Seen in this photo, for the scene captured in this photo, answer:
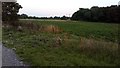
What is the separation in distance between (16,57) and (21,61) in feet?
3.16

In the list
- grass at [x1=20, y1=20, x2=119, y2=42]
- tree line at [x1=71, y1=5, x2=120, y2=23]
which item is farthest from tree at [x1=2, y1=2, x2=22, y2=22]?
tree line at [x1=71, y1=5, x2=120, y2=23]

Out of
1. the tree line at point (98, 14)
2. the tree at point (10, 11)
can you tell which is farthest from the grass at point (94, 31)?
the tree line at point (98, 14)

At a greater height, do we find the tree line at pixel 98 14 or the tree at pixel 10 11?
the tree at pixel 10 11

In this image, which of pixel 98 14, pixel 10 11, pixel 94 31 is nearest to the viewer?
pixel 10 11

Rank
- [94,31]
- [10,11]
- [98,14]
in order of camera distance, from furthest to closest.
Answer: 1. [98,14]
2. [94,31]
3. [10,11]

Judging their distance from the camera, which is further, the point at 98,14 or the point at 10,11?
the point at 98,14

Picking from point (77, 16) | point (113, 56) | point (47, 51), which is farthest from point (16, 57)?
point (77, 16)

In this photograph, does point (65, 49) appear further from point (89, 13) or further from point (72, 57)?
point (89, 13)

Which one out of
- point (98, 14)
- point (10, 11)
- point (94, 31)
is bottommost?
point (98, 14)

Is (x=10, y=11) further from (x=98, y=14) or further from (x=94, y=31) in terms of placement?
(x=98, y=14)

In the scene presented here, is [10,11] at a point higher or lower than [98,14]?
higher

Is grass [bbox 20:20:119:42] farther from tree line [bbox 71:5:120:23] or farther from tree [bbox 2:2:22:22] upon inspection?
tree line [bbox 71:5:120:23]

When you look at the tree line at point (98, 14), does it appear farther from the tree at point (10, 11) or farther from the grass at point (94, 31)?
the tree at point (10, 11)

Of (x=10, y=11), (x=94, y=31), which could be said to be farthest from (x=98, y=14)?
(x=10, y=11)
